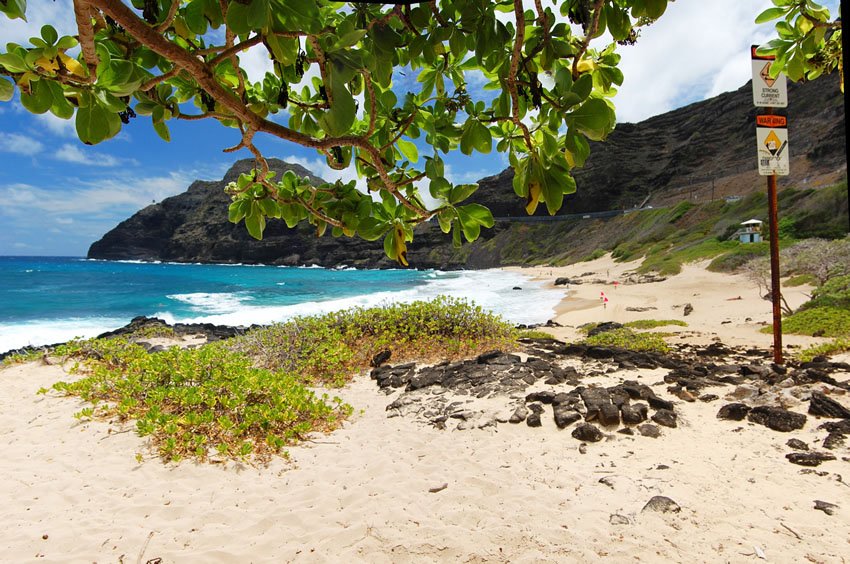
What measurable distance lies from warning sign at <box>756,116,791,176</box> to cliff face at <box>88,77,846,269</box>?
30109mm

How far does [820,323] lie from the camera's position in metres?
7.85

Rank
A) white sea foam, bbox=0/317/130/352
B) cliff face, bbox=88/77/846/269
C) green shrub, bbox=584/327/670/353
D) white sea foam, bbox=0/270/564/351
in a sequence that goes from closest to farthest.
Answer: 1. green shrub, bbox=584/327/670/353
2. white sea foam, bbox=0/317/130/352
3. white sea foam, bbox=0/270/564/351
4. cliff face, bbox=88/77/846/269

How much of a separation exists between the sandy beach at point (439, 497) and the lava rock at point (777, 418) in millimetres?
77

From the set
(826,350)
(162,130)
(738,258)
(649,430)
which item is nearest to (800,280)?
(738,258)

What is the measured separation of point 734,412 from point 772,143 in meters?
3.55

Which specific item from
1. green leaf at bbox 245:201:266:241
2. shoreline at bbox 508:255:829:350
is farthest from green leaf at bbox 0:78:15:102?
shoreline at bbox 508:255:829:350

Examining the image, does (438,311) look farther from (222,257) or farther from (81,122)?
(222,257)

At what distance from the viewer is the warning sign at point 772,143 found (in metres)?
5.29

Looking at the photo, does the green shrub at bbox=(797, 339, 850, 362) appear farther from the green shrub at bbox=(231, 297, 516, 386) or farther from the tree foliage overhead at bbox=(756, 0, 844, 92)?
the tree foliage overhead at bbox=(756, 0, 844, 92)

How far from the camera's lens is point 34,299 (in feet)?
103

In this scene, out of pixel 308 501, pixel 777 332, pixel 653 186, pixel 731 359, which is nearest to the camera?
pixel 308 501

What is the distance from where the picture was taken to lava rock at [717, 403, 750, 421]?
4.08 meters

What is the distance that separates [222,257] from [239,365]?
342ft

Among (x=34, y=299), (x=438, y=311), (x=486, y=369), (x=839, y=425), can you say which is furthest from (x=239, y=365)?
(x=34, y=299)
